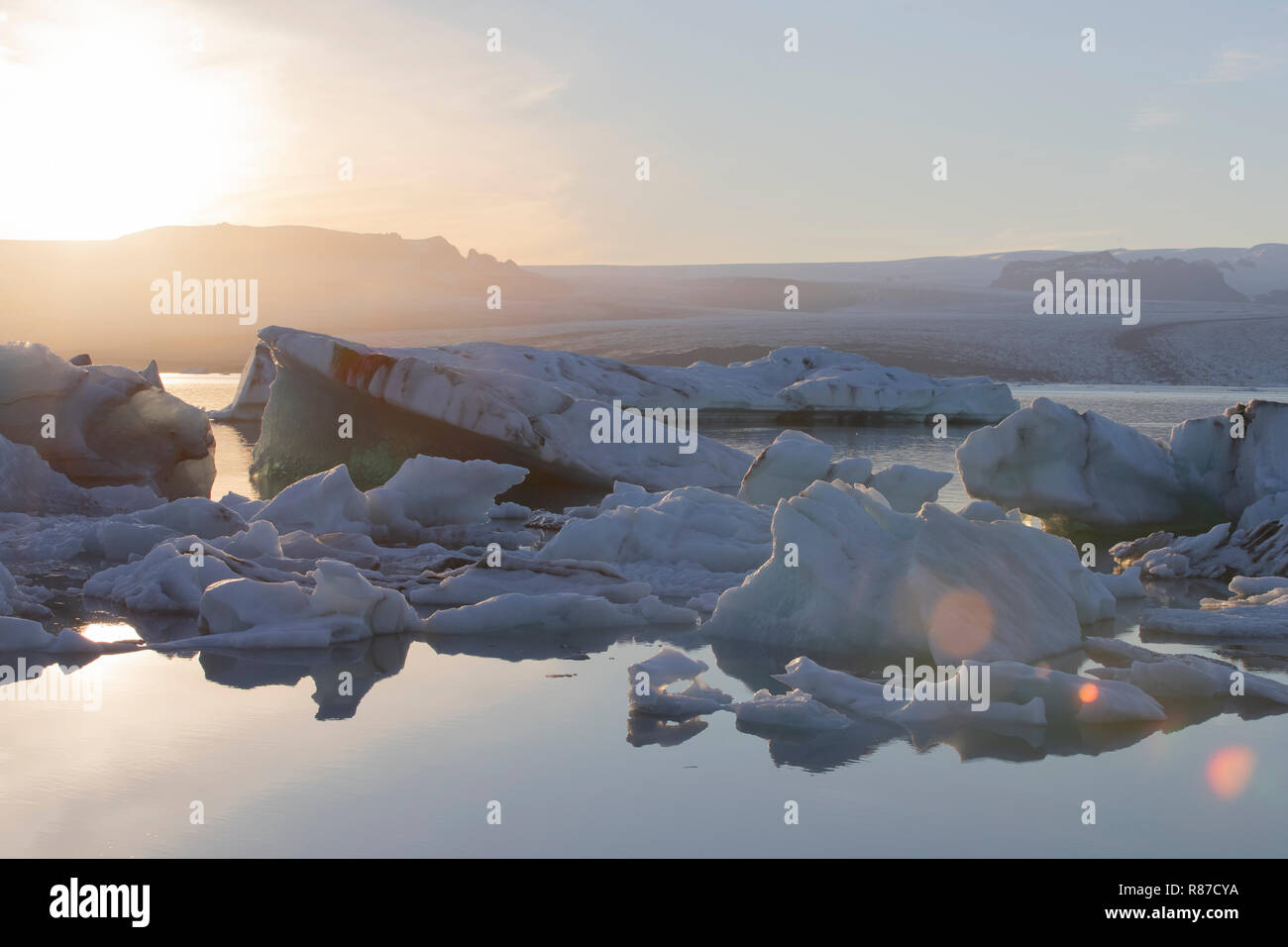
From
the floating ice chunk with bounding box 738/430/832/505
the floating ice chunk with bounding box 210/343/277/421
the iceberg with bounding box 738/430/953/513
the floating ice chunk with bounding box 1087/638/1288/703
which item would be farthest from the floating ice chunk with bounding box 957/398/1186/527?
the floating ice chunk with bounding box 210/343/277/421

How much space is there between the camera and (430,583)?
26.6ft

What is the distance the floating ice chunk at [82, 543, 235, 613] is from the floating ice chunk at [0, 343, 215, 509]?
5.58 m

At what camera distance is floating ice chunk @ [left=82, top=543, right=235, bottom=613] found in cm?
729

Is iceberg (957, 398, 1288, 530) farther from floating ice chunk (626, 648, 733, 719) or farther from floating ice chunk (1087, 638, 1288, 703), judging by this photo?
floating ice chunk (626, 648, 733, 719)

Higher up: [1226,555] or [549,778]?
[1226,555]

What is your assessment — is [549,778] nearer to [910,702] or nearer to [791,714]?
[791,714]

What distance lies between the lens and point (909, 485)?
36.9 feet

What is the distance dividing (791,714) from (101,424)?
10461 millimetres

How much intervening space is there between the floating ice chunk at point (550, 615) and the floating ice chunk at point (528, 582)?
1.14 feet

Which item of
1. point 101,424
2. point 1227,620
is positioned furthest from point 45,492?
point 1227,620

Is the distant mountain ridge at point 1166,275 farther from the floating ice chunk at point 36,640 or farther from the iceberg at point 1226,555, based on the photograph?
the floating ice chunk at point 36,640

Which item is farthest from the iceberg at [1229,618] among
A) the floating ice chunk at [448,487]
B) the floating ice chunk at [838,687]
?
the floating ice chunk at [448,487]

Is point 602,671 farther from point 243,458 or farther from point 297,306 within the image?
point 297,306
